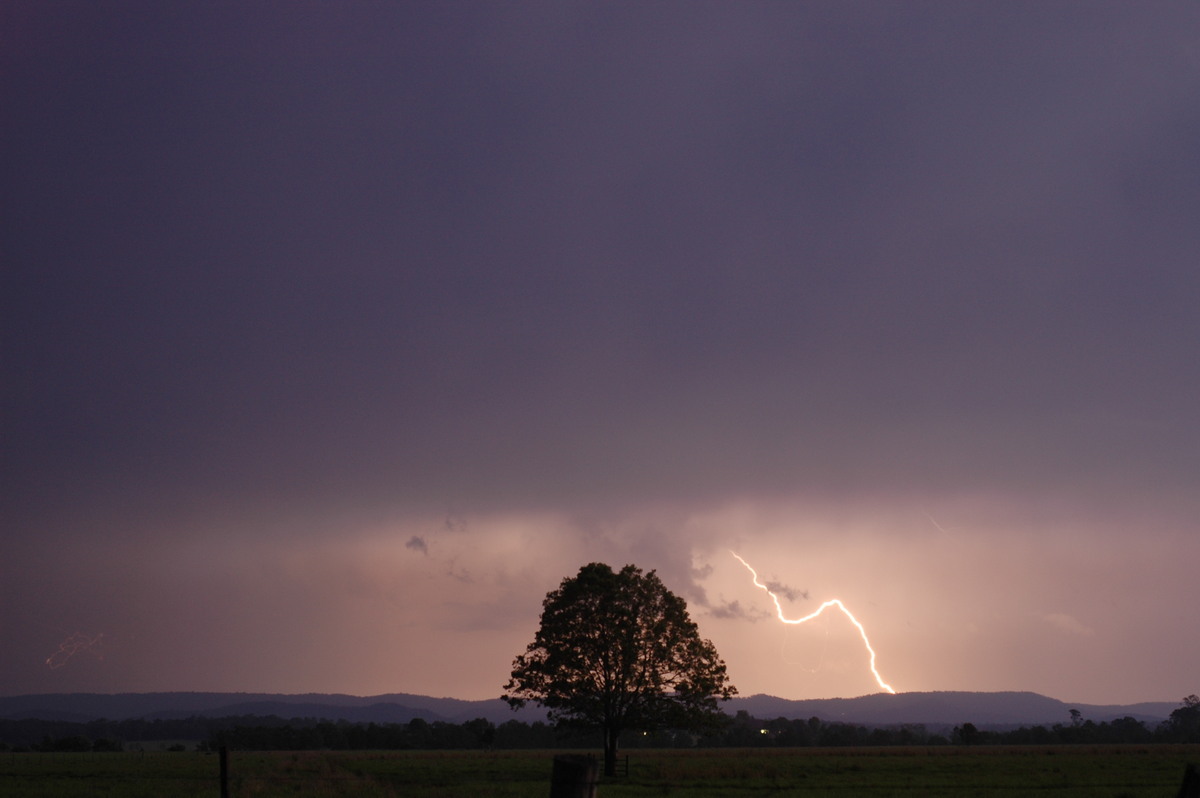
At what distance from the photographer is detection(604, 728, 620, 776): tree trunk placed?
40928mm

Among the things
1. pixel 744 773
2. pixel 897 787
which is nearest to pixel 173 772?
pixel 744 773

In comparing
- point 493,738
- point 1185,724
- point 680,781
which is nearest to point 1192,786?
point 680,781

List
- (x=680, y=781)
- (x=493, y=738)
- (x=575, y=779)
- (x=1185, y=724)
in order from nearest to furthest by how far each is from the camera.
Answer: (x=575, y=779)
(x=680, y=781)
(x=493, y=738)
(x=1185, y=724)

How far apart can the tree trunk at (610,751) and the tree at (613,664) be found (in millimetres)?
71

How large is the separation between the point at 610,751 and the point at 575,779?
40.6m

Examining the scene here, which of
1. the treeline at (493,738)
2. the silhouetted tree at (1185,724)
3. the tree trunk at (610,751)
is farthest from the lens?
the silhouetted tree at (1185,724)

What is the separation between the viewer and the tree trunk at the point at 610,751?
4093 centimetres

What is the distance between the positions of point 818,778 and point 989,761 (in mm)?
20564

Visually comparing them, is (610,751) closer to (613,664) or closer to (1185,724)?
(613,664)

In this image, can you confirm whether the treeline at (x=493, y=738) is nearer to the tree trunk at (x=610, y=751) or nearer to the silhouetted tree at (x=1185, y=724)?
the silhouetted tree at (x=1185, y=724)

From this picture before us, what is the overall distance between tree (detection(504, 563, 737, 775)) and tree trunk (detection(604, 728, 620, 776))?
7cm

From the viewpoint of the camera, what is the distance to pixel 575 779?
467 centimetres

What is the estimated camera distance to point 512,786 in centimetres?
3338

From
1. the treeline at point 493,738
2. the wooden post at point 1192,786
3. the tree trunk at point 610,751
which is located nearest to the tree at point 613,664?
the tree trunk at point 610,751
